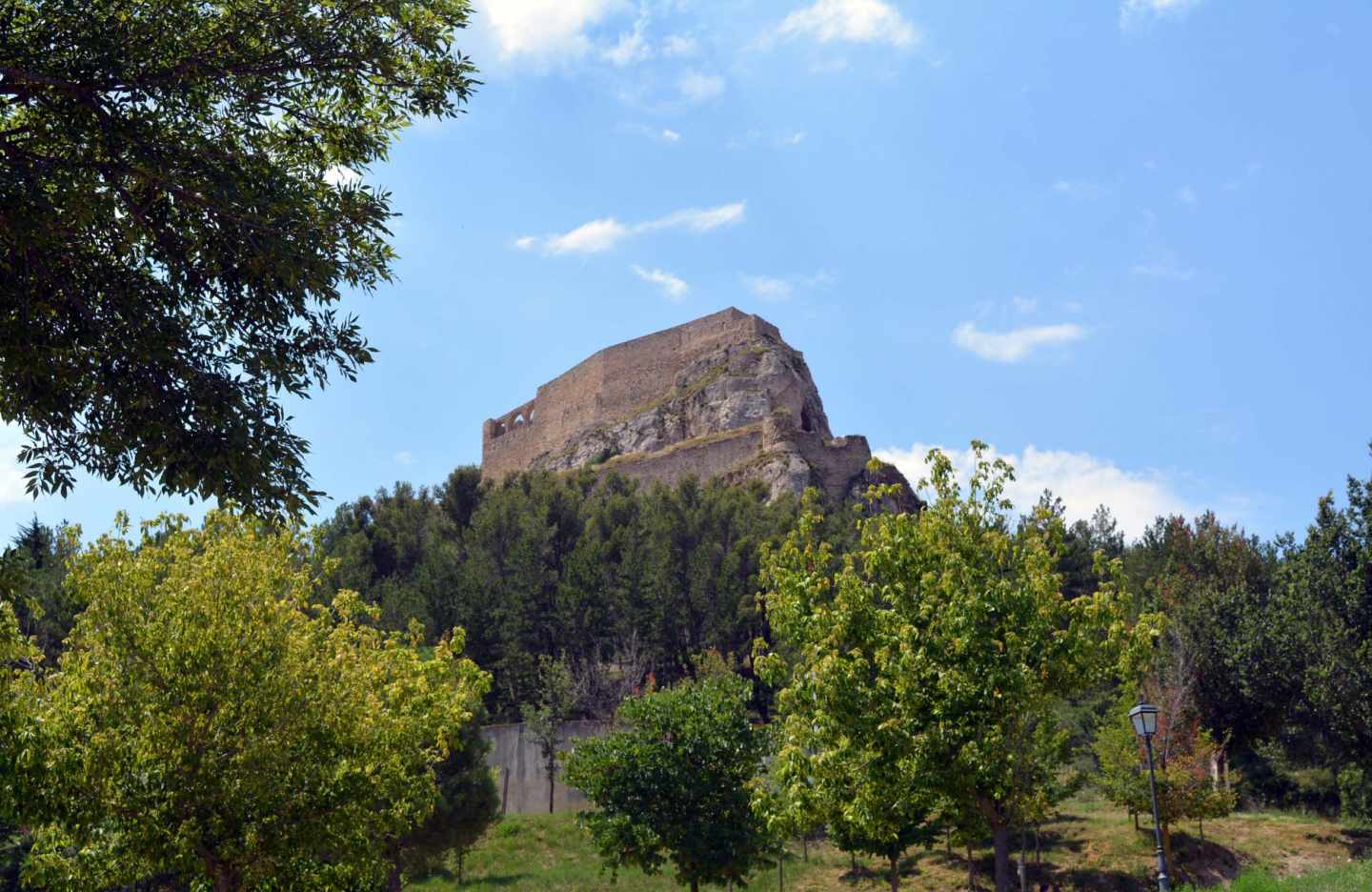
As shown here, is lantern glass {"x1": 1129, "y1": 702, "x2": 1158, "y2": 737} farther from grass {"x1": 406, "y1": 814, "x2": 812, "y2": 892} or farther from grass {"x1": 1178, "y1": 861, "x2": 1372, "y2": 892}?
grass {"x1": 406, "y1": 814, "x2": 812, "y2": 892}

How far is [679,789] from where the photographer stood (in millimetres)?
21844

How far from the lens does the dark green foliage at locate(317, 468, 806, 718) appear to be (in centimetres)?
4125

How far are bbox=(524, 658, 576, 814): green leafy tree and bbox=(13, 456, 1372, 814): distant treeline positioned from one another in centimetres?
109

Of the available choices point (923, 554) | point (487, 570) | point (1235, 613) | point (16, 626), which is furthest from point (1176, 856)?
point (487, 570)

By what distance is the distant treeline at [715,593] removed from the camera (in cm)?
2828

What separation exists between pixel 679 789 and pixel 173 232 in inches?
628

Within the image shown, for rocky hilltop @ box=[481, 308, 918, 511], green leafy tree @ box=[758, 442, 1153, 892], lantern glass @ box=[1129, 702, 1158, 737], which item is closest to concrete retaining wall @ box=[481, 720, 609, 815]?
green leafy tree @ box=[758, 442, 1153, 892]

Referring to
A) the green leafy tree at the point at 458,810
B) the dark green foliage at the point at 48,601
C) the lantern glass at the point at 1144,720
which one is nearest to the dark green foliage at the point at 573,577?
the dark green foliage at the point at 48,601

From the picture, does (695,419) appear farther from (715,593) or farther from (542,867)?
(542,867)

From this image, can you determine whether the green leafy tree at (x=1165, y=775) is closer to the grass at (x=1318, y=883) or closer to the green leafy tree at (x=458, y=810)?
the grass at (x=1318, y=883)

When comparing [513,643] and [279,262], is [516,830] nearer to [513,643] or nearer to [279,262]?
[513,643]

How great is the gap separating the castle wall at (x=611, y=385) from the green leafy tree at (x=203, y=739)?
67.1 m

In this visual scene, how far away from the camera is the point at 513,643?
40719mm

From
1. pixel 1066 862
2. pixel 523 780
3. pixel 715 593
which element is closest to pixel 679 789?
pixel 1066 862
